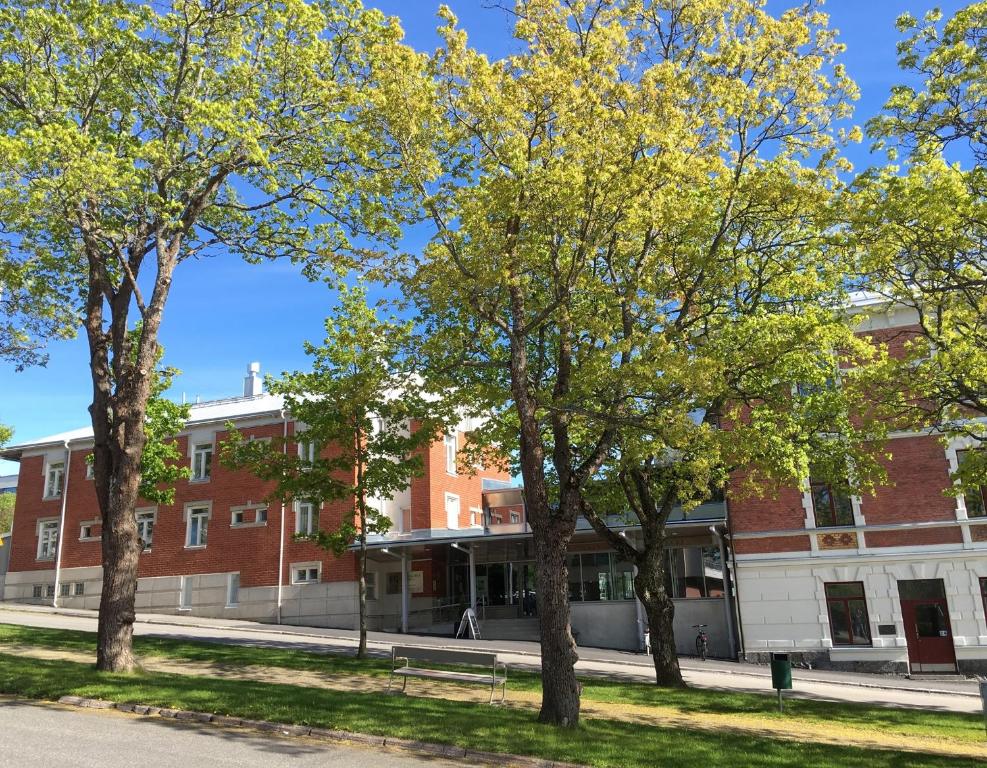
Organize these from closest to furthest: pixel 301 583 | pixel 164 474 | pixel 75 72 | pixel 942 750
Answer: pixel 942 750 → pixel 75 72 → pixel 164 474 → pixel 301 583

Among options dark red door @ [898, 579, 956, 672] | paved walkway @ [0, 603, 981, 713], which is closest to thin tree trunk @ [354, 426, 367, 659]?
paved walkway @ [0, 603, 981, 713]

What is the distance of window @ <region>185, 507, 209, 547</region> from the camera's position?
108 ft

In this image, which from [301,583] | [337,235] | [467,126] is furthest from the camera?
[301,583]

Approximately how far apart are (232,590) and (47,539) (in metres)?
10.6

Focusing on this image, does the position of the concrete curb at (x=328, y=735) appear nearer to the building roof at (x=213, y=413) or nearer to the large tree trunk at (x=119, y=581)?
the large tree trunk at (x=119, y=581)

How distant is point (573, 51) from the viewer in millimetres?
12406

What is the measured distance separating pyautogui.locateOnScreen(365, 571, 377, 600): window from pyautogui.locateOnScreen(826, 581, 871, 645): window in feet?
57.1

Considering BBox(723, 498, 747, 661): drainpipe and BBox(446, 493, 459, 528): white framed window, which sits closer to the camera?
BBox(723, 498, 747, 661): drainpipe

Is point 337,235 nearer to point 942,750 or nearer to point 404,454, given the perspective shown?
point 404,454

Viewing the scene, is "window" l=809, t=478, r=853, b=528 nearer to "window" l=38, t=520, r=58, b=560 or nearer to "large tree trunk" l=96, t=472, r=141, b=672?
"large tree trunk" l=96, t=472, r=141, b=672

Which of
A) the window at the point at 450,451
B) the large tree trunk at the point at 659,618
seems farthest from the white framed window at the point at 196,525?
the large tree trunk at the point at 659,618

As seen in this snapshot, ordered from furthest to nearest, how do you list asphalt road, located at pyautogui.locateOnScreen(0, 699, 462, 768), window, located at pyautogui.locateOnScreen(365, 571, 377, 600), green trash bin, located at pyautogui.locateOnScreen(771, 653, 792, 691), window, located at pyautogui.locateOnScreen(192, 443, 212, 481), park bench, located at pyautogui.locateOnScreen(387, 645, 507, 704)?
window, located at pyautogui.locateOnScreen(192, 443, 212, 481)
window, located at pyautogui.locateOnScreen(365, 571, 377, 600)
green trash bin, located at pyautogui.locateOnScreen(771, 653, 792, 691)
park bench, located at pyautogui.locateOnScreen(387, 645, 507, 704)
asphalt road, located at pyautogui.locateOnScreen(0, 699, 462, 768)

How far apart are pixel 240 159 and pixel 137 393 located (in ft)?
16.8

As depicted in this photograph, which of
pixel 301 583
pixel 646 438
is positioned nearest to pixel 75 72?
pixel 646 438
